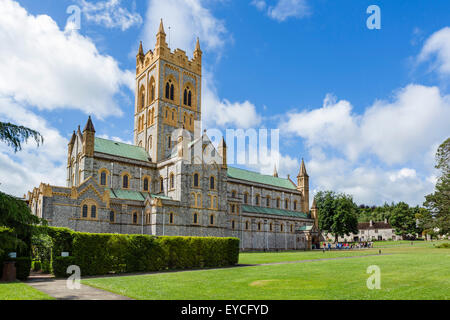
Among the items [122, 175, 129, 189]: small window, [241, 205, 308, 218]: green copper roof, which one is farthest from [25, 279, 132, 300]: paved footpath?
[241, 205, 308, 218]: green copper roof

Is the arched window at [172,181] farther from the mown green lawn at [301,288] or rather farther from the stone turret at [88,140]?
the mown green lawn at [301,288]

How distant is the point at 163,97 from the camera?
190 feet

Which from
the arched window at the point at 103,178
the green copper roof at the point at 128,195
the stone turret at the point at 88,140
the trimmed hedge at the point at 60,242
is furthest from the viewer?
the arched window at the point at 103,178

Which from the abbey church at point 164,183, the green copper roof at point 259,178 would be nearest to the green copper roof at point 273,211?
the abbey church at point 164,183

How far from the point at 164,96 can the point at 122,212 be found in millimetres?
22403

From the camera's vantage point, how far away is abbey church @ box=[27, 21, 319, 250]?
4097 centimetres

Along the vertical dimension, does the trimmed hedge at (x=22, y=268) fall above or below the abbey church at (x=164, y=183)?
below

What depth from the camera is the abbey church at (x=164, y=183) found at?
40969mm

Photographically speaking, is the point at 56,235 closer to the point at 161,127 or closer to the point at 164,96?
the point at 161,127

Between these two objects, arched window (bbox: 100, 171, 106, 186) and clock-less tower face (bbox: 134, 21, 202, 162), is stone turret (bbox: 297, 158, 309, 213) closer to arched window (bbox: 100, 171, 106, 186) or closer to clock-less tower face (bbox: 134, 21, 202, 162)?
clock-less tower face (bbox: 134, 21, 202, 162)

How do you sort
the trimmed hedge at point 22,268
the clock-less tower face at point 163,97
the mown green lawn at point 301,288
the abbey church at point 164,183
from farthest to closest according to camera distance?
the clock-less tower face at point 163,97
the abbey church at point 164,183
the trimmed hedge at point 22,268
the mown green lawn at point 301,288

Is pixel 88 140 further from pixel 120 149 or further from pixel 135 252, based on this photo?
pixel 135 252

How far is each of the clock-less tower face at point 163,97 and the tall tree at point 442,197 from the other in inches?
1602

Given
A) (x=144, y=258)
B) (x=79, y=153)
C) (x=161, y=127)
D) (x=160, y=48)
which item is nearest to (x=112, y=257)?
(x=144, y=258)
